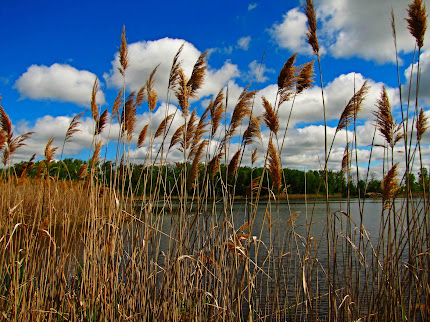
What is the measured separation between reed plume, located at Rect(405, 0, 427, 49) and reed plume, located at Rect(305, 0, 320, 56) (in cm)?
79

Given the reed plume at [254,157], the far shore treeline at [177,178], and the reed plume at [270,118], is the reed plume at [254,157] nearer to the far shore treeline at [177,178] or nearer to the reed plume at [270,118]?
the far shore treeline at [177,178]

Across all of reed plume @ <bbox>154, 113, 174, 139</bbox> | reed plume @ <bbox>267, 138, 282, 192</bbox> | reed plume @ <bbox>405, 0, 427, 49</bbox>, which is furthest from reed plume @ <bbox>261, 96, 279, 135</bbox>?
reed plume @ <bbox>405, 0, 427, 49</bbox>

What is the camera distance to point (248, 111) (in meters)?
2.72

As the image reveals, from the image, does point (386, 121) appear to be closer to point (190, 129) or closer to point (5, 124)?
point (190, 129)

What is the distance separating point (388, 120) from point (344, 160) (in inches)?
22.3

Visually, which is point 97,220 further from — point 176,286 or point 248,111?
point 248,111

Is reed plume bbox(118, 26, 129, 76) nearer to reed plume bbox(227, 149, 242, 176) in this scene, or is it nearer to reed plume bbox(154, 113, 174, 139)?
reed plume bbox(154, 113, 174, 139)

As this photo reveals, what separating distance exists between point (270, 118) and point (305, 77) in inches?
19.5

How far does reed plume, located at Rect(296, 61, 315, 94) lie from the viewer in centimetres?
275

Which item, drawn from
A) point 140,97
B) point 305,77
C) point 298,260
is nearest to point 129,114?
point 140,97

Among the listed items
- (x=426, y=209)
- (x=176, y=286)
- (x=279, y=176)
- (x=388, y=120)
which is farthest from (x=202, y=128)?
(x=426, y=209)

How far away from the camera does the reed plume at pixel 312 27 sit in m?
2.61

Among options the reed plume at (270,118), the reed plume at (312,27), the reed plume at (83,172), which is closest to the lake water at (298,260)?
the reed plume at (270,118)

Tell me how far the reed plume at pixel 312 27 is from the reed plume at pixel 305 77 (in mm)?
148
